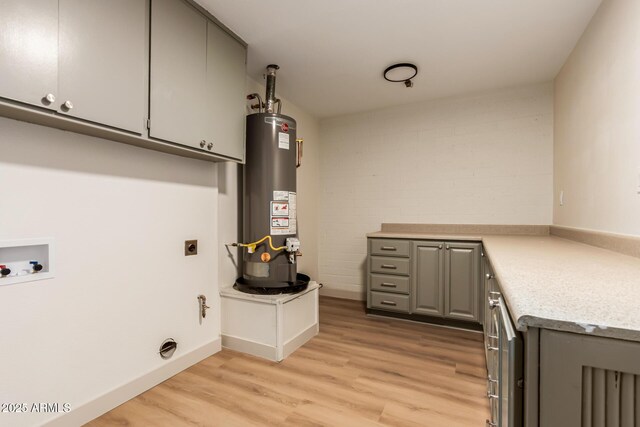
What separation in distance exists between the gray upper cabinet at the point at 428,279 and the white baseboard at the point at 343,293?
0.97 metres

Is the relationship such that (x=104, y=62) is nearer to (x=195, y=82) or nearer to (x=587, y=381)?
(x=195, y=82)

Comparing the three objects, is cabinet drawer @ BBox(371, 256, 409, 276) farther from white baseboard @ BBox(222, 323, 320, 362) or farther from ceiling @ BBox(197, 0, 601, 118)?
ceiling @ BBox(197, 0, 601, 118)

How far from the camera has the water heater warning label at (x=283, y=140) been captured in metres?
2.37

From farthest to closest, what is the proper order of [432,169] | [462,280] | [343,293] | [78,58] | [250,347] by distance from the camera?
[343,293] < [432,169] < [462,280] < [250,347] < [78,58]

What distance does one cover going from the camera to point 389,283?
10.3 ft

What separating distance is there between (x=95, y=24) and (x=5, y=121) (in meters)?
0.59

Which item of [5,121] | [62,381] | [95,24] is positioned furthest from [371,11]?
[62,381]

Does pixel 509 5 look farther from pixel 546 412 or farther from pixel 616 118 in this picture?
Answer: pixel 546 412

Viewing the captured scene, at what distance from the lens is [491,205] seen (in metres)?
3.24

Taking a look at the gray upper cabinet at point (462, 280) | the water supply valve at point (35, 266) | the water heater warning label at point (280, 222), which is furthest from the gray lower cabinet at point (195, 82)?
the gray upper cabinet at point (462, 280)

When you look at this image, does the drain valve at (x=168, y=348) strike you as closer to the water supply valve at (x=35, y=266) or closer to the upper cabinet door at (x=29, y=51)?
the water supply valve at (x=35, y=266)

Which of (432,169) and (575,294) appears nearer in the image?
(575,294)

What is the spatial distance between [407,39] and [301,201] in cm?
209

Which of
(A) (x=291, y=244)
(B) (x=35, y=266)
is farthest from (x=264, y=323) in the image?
(B) (x=35, y=266)
